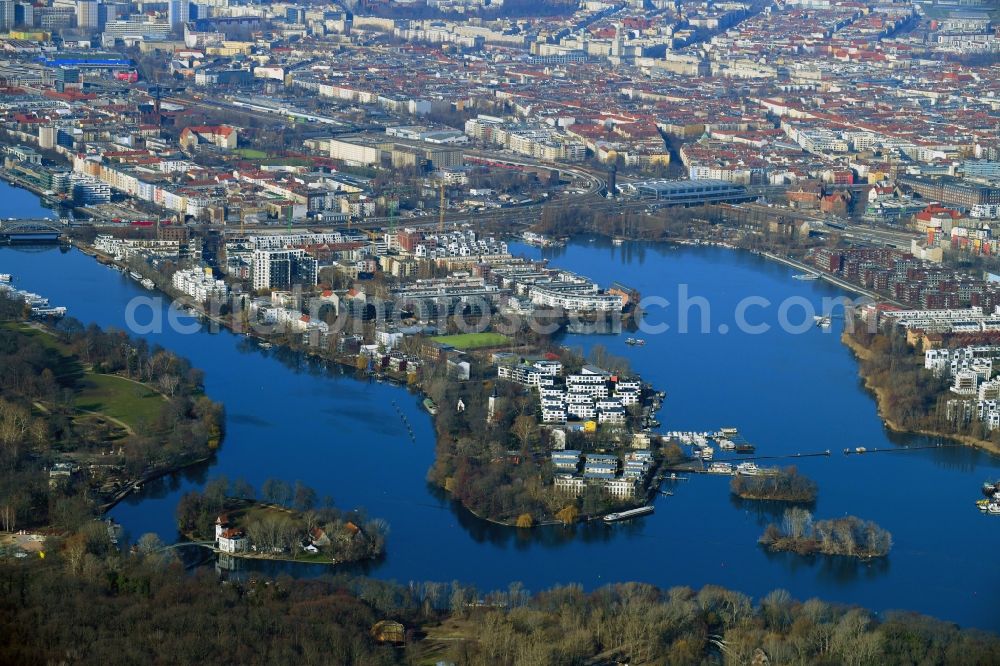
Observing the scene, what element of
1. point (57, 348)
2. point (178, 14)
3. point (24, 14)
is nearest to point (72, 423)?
point (57, 348)

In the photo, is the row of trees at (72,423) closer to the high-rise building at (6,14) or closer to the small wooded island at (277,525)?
the small wooded island at (277,525)

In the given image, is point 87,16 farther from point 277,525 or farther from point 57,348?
point 277,525

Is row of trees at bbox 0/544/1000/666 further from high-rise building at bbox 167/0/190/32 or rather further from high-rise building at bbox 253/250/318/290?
high-rise building at bbox 167/0/190/32

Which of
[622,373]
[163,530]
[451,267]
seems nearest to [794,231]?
[451,267]

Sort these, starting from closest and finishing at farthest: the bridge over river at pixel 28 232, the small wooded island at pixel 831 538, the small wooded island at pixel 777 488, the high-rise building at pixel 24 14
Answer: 1. the small wooded island at pixel 831 538
2. the small wooded island at pixel 777 488
3. the bridge over river at pixel 28 232
4. the high-rise building at pixel 24 14

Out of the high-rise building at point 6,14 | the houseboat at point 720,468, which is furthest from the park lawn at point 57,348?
the high-rise building at point 6,14

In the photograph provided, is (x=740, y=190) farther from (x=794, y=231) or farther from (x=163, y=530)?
(x=163, y=530)

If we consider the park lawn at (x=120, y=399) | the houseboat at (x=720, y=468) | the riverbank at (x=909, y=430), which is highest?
the riverbank at (x=909, y=430)

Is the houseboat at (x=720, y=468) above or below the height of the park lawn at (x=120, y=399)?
above
